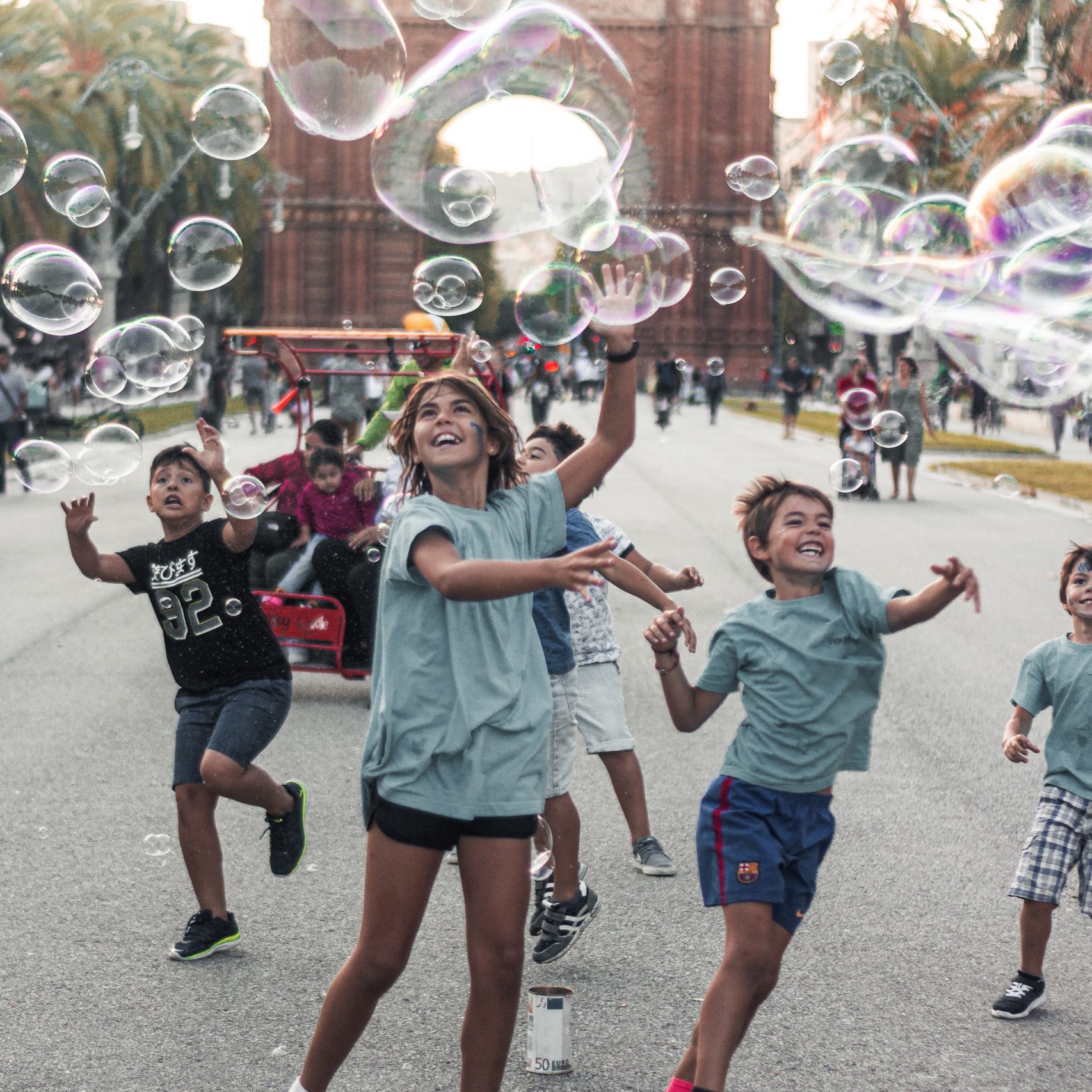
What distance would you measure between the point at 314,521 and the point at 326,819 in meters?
2.62

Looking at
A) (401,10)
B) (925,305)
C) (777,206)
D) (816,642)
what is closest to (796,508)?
(816,642)

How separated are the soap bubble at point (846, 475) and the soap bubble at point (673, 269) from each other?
1014 millimetres

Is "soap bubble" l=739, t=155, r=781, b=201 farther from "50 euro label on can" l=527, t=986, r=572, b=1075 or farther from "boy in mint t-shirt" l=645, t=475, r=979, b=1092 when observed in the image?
"50 euro label on can" l=527, t=986, r=572, b=1075

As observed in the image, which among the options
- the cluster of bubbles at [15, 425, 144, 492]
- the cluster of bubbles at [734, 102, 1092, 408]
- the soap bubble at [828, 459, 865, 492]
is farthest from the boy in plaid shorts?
the cluster of bubbles at [734, 102, 1092, 408]

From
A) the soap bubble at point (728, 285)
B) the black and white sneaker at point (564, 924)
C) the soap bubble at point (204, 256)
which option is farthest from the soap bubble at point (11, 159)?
the black and white sneaker at point (564, 924)

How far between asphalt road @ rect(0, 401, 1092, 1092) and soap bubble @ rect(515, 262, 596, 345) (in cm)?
187

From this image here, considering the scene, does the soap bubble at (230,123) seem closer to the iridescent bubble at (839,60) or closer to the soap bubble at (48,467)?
the soap bubble at (48,467)

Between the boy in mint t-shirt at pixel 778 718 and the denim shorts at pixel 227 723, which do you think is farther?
the denim shorts at pixel 227 723

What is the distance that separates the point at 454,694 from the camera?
3.16 metres

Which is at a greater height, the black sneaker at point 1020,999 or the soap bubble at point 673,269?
the soap bubble at point 673,269

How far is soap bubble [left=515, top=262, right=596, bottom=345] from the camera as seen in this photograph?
6598mm

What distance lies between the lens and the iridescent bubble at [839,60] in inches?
414

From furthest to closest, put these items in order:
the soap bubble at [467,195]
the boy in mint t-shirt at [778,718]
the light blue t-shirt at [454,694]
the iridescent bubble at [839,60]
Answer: the iridescent bubble at [839,60] → the soap bubble at [467,195] → the boy in mint t-shirt at [778,718] → the light blue t-shirt at [454,694]

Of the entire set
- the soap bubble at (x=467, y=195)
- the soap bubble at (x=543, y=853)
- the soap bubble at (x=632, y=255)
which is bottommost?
the soap bubble at (x=543, y=853)
